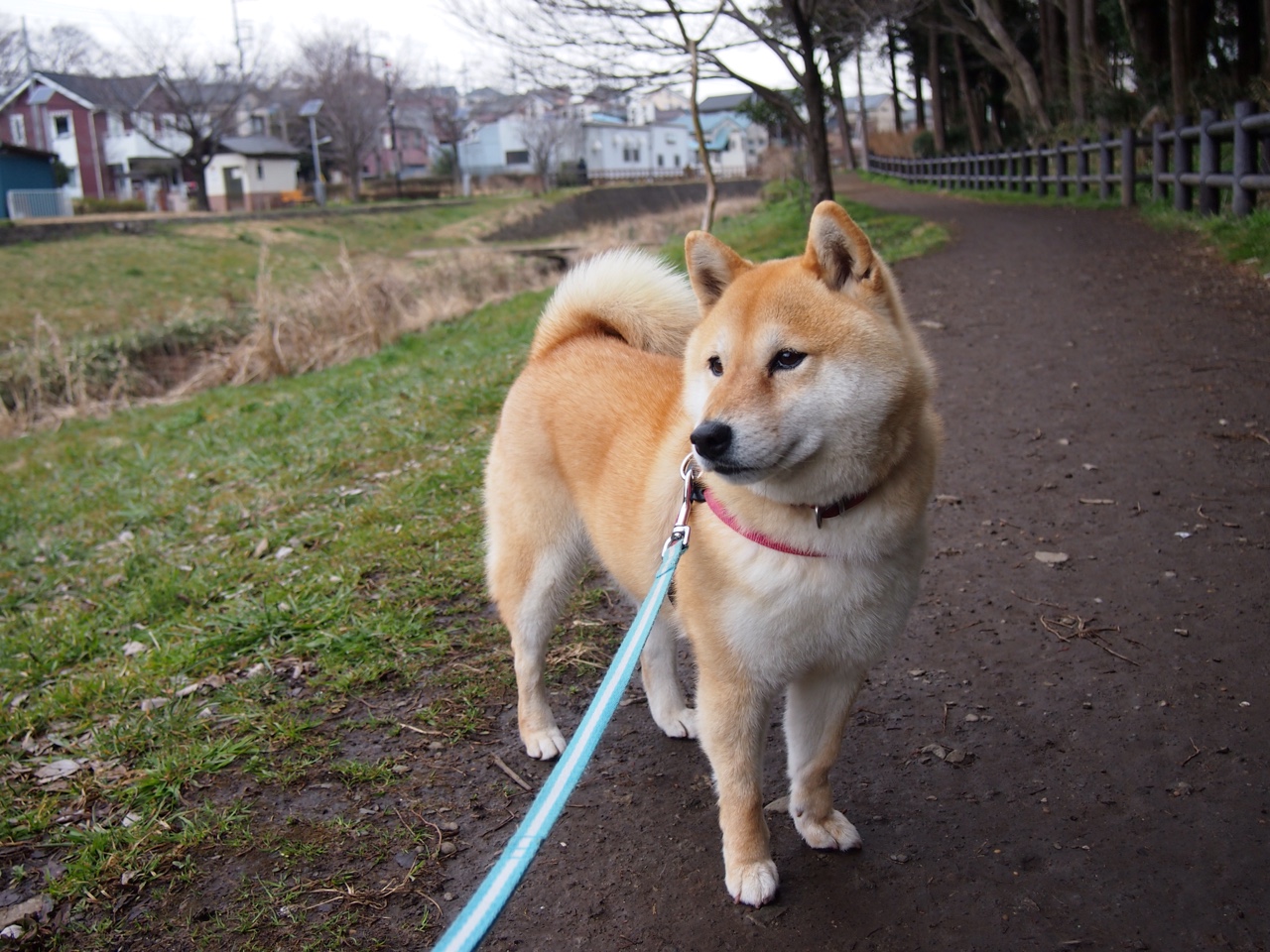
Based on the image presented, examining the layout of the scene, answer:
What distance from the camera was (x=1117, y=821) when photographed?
270 cm

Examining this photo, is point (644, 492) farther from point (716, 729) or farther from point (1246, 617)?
point (1246, 617)

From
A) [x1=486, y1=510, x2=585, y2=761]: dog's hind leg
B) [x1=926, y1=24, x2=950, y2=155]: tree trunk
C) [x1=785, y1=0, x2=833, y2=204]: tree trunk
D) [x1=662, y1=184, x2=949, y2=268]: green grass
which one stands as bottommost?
[x1=486, y1=510, x2=585, y2=761]: dog's hind leg

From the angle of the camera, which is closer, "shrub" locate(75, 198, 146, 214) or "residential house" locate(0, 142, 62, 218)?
"shrub" locate(75, 198, 146, 214)

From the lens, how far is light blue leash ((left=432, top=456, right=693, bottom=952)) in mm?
1546

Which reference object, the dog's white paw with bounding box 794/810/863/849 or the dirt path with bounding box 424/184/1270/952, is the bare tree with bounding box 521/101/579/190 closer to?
the dirt path with bounding box 424/184/1270/952

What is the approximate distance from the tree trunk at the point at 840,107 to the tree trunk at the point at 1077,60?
470cm

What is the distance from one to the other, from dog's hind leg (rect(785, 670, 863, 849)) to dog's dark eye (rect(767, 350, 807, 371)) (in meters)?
0.84

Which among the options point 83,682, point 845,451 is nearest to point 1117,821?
point 845,451

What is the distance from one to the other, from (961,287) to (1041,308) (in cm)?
145

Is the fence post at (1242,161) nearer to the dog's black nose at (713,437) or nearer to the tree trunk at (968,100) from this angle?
the dog's black nose at (713,437)

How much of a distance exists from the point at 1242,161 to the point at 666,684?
10593mm

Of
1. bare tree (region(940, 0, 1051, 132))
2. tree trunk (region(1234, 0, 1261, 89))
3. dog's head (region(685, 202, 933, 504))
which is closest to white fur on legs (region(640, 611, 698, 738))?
dog's head (region(685, 202, 933, 504))

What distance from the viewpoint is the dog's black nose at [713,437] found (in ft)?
7.30

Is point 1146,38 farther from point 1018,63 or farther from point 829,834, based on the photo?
point 829,834
